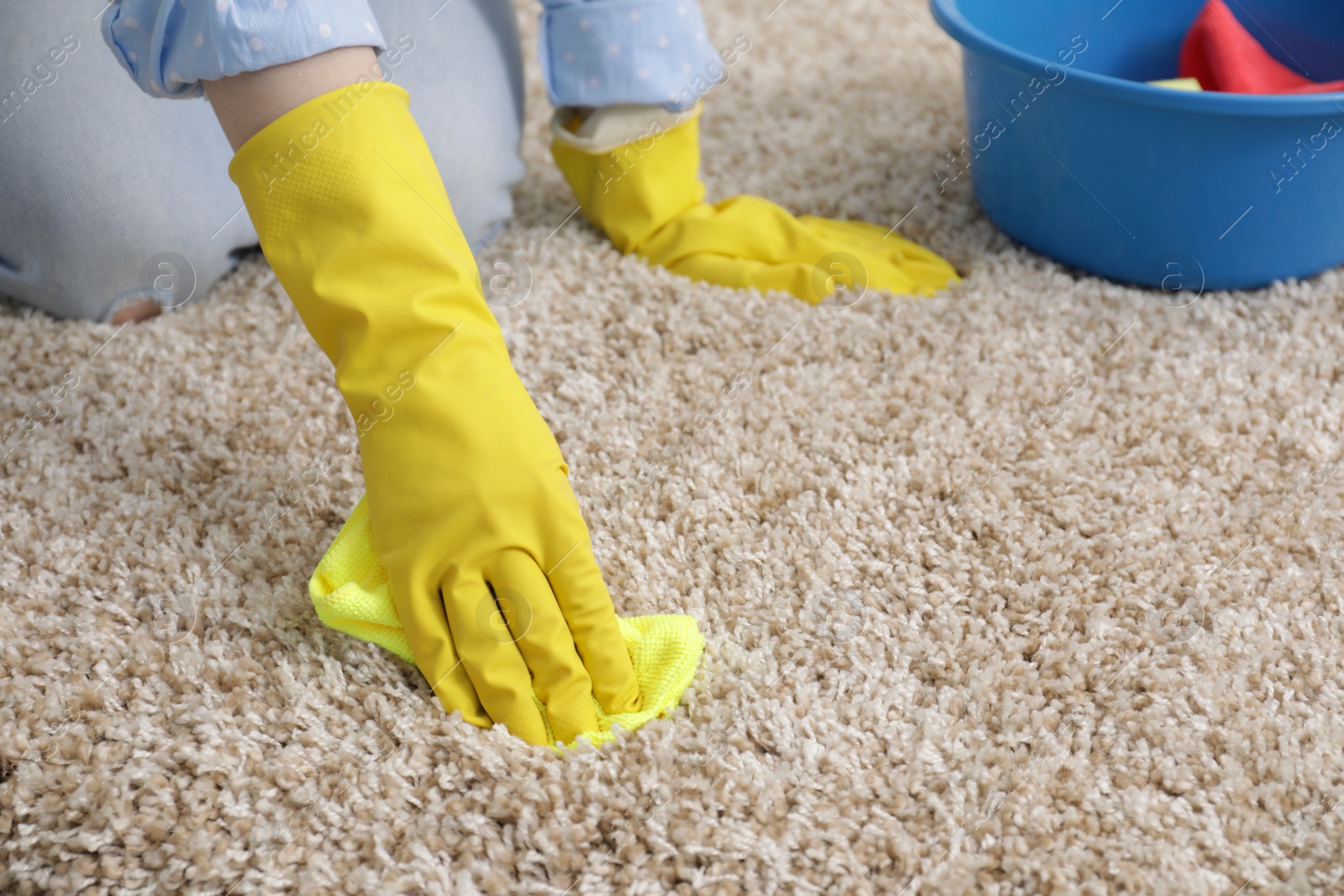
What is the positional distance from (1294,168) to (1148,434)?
285mm

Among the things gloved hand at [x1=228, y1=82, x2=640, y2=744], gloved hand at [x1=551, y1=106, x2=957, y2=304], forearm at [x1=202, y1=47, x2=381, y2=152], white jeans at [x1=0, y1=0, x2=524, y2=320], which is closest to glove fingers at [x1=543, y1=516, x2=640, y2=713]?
gloved hand at [x1=228, y1=82, x2=640, y2=744]

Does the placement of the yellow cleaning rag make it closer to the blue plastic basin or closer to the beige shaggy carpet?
the beige shaggy carpet

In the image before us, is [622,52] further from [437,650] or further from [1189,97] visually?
[437,650]

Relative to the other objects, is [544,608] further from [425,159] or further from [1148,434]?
[1148,434]

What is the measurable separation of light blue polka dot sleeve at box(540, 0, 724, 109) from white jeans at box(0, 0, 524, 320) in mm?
125

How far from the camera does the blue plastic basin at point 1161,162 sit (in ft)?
2.89

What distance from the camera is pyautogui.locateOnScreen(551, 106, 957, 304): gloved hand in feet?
3.33

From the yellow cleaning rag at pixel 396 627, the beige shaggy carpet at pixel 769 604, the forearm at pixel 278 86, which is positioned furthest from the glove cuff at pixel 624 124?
the yellow cleaning rag at pixel 396 627

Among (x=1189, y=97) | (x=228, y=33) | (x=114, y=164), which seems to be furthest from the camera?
(x=114, y=164)

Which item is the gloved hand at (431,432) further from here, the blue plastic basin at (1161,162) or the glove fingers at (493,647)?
the blue plastic basin at (1161,162)

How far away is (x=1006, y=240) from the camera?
1.10 meters

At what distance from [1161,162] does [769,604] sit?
56 centimetres

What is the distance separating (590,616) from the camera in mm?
639

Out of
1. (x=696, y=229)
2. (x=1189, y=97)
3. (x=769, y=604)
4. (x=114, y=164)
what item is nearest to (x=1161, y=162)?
(x=1189, y=97)
